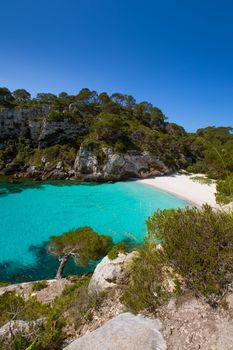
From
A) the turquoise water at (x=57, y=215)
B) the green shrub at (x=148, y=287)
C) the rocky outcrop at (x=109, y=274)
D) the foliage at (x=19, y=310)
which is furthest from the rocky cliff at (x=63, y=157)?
the green shrub at (x=148, y=287)

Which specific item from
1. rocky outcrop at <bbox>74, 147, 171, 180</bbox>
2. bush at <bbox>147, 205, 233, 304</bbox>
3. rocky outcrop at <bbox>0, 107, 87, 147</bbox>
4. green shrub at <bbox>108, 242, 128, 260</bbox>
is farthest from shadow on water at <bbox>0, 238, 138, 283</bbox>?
rocky outcrop at <bbox>0, 107, 87, 147</bbox>

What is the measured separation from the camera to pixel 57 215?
19422 millimetres

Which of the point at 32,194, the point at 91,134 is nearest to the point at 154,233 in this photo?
the point at 32,194

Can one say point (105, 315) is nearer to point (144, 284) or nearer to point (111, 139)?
point (144, 284)

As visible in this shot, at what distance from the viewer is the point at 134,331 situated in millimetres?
2992

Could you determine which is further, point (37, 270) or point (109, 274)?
point (37, 270)

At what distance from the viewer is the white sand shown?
910 inches

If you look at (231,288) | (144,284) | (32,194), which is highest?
(231,288)

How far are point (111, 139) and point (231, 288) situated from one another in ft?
122

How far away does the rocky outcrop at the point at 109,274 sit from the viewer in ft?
18.7

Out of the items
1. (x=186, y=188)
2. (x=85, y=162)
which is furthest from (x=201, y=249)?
(x=85, y=162)

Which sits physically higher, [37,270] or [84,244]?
[84,244]

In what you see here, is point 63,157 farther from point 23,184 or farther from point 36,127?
point 36,127

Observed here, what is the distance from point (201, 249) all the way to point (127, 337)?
1765 millimetres
